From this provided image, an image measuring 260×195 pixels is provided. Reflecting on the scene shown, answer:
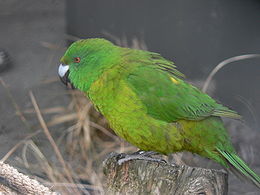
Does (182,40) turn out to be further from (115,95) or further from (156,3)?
(115,95)

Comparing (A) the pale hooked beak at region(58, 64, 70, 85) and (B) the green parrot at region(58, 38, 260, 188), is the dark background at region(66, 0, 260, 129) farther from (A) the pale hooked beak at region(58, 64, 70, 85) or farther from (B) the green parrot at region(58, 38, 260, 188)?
(A) the pale hooked beak at region(58, 64, 70, 85)

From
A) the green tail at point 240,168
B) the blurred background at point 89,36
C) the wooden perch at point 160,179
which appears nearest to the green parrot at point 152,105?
the green tail at point 240,168

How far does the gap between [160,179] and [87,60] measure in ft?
2.81

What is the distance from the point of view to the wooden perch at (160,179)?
6.88 feet

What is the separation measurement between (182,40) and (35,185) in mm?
2721

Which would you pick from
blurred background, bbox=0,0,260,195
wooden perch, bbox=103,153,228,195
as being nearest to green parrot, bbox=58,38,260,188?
wooden perch, bbox=103,153,228,195

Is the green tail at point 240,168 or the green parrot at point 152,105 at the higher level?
the green parrot at point 152,105

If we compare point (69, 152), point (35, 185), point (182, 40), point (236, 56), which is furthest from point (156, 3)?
point (35, 185)

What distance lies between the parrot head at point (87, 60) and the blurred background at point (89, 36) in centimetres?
167

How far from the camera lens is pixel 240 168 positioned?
259 cm

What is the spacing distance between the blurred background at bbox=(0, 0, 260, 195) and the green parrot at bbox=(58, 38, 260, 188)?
5.48 ft

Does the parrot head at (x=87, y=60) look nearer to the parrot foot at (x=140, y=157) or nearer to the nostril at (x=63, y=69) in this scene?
the nostril at (x=63, y=69)

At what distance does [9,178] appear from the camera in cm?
223

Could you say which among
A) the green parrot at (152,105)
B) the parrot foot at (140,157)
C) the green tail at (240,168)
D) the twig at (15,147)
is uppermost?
the green parrot at (152,105)
